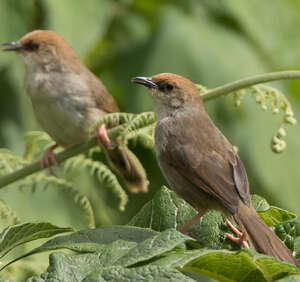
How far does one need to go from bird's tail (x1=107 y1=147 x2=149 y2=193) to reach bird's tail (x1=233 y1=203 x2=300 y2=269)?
1.66 metres

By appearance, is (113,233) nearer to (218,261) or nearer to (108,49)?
(218,261)

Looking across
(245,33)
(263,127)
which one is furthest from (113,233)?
(245,33)

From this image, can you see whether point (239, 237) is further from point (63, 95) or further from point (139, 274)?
point (63, 95)

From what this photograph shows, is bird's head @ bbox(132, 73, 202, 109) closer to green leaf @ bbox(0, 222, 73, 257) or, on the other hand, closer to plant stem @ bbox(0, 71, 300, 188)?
plant stem @ bbox(0, 71, 300, 188)

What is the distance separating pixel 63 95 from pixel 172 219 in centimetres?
262

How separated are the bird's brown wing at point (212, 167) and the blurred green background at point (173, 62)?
1.36 metres

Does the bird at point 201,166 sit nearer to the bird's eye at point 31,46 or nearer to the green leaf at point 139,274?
Result: the green leaf at point 139,274

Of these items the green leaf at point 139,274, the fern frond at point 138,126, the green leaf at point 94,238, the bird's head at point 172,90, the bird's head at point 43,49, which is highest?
the bird's head at point 43,49

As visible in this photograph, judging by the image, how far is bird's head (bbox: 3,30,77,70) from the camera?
528cm

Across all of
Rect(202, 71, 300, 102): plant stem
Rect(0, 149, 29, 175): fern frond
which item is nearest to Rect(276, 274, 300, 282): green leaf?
Rect(202, 71, 300, 102): plant stem

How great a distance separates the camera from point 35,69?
534 cm

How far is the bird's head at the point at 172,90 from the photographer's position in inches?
158

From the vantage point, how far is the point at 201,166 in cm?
345

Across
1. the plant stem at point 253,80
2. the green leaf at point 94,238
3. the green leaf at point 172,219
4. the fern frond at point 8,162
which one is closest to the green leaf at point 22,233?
the green leaf at point 94,238
